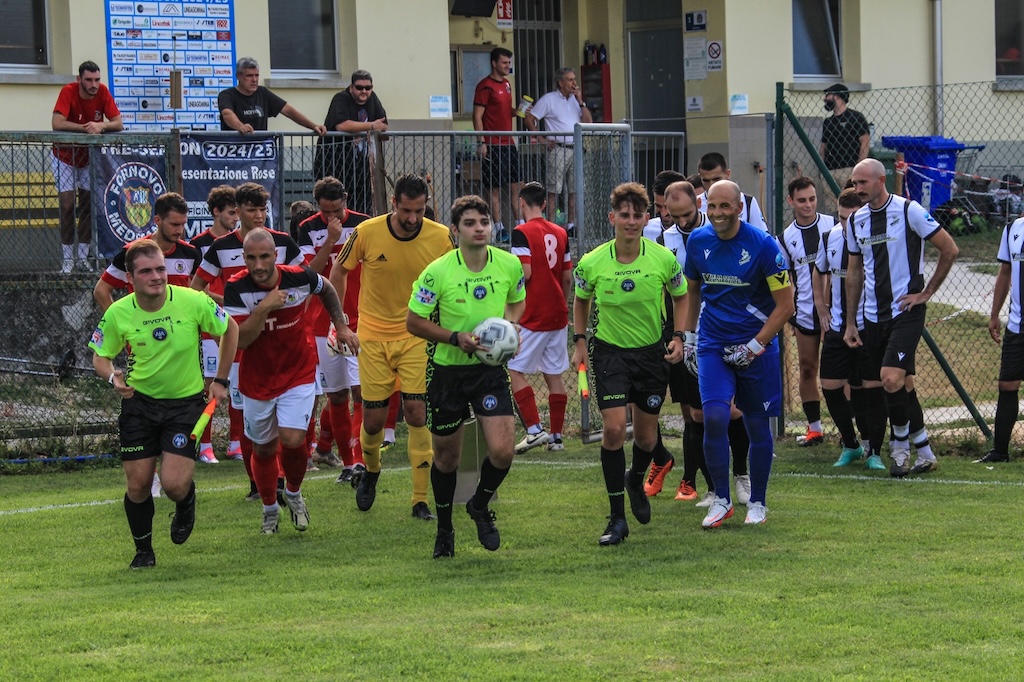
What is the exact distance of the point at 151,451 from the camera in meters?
8.65

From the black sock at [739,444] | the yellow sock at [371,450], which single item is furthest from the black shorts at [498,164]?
the black sock at [739,444]

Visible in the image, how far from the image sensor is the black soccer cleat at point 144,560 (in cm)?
858

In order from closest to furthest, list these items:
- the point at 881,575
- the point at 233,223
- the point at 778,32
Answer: the point at 881,575 < the point at 233,223 < the point at 778,32

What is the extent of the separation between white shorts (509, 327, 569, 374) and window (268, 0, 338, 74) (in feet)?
24.1

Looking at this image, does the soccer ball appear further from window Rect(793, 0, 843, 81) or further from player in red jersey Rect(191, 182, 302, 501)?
window Rect(793, 0, 843, 81)

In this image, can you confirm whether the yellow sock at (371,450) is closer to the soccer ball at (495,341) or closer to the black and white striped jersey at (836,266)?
the soccer ball at (495,341)

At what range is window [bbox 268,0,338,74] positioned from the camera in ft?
62.0

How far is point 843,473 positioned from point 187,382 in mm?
5266

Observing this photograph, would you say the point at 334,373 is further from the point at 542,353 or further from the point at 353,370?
the point at 542,353

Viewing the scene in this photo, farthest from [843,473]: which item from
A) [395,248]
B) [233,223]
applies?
[233,223]

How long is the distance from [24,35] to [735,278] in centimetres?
1100

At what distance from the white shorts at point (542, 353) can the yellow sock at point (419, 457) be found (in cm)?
303

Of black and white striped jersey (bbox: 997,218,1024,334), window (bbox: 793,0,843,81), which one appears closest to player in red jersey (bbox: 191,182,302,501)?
black and white striped jersey (bbox: 997,218,1024,334)

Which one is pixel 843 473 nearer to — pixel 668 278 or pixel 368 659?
pixel 668 278
